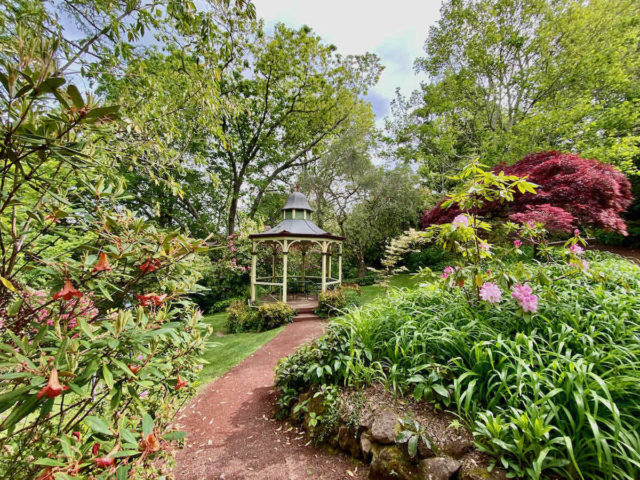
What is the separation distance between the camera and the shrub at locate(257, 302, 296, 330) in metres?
7.14

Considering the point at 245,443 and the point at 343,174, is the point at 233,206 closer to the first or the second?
the point at 343,174

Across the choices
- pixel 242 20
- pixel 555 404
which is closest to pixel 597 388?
pixel 555 404

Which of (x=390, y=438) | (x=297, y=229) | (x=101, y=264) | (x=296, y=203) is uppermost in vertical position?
(x=296, y=203)

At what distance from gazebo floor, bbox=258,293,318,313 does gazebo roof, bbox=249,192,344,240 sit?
2.33 m

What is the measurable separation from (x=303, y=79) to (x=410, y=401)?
41.1 feet

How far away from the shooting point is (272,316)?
7.14m

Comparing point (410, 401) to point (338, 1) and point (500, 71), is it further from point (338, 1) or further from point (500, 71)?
point (500, 71)

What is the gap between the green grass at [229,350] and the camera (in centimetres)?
467

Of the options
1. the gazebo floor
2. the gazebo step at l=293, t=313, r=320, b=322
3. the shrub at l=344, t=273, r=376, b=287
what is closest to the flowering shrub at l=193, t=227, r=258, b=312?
the gazebo floor

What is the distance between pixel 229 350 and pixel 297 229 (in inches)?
173

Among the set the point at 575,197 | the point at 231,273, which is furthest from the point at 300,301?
the point at 575,197

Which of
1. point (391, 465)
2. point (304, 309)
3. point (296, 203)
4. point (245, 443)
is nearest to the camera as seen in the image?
point (391, 465)

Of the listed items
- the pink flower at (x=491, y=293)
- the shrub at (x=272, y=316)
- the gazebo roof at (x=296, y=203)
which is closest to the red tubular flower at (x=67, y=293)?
the pink flower at (x=491, y=293)

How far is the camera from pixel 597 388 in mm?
1781
